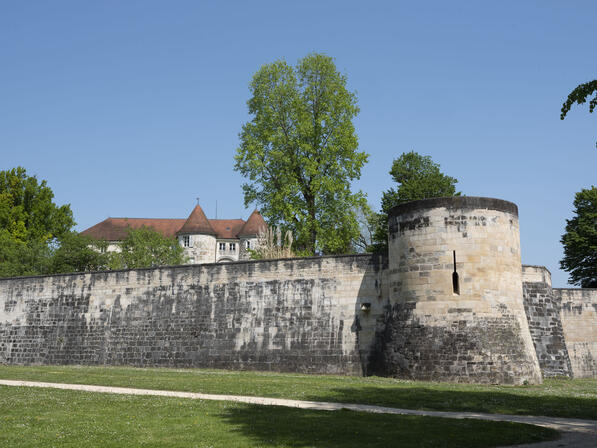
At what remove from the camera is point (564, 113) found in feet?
30.9

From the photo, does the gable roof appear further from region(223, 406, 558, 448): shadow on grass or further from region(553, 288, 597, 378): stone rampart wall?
region(223, 406, 558, 448): shadow on grass

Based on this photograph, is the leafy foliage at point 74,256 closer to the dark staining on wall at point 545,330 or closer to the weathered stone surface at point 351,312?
the weathered stone surface at point 351,312

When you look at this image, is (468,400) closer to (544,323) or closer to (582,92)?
(582,92)

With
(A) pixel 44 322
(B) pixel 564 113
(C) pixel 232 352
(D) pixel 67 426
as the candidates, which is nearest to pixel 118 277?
(A) pixel 44 322

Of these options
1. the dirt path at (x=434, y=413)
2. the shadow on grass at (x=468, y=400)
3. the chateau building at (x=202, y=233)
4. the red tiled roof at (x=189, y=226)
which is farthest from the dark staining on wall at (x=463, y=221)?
the red tiled roof at (x=189, y=226)

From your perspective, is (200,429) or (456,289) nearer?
(200,429)

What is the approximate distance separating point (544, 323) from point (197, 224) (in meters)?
51.6

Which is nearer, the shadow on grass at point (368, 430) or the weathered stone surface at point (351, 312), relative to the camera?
the shadow on grass at point (368, 430)

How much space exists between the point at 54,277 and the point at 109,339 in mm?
4817

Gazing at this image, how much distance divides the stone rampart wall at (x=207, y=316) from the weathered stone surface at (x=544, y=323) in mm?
5958

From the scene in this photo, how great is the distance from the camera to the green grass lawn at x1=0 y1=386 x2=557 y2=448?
28.3ft

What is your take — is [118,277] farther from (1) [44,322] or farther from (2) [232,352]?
(2) [232,352]

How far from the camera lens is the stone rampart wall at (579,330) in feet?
85.6

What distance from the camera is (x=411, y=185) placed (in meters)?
40.4
